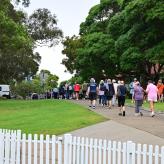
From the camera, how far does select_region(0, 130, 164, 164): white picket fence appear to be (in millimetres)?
10328

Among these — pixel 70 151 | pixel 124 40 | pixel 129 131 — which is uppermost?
pixel 124 40

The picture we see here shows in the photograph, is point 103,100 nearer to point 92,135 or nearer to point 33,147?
point 92,135

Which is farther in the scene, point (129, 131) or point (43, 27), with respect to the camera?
point (43, 27)

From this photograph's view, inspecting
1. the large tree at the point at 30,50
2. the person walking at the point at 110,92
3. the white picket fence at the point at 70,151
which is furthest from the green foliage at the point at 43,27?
the white picket fence at the point at 70,151

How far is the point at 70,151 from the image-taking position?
11344 mm

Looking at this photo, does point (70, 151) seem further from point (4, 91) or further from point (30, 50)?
point (4, 91)

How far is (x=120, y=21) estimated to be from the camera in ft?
186

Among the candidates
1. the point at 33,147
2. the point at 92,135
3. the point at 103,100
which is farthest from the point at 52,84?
the point at 33,147

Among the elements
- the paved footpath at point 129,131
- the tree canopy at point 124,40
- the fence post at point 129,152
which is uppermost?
the tree canopy at point 124,40

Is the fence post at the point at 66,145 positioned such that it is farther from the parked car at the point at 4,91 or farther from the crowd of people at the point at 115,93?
the parked car at the point at 4,91

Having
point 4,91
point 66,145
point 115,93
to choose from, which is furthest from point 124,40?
point 66,145

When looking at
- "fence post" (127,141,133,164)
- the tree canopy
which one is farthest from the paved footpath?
the tree canopy

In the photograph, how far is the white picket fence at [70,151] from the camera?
33.9 ft

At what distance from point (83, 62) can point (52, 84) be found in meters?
54.3
